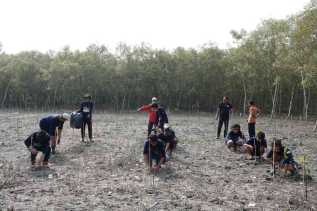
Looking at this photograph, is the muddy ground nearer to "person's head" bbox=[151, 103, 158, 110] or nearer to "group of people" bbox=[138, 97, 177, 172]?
"group of people" bbox=[138, 97, 177, 172]

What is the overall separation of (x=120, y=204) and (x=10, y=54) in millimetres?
51895

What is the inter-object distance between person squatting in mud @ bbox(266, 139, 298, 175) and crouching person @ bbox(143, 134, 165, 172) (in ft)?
10.2

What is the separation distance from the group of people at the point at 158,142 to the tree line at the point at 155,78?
2629 centimetres

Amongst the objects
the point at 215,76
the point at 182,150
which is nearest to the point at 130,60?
the point at 215,76

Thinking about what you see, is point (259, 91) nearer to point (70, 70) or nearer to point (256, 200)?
point (70, 70)

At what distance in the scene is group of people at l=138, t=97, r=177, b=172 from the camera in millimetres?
10797

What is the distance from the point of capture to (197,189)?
907cm

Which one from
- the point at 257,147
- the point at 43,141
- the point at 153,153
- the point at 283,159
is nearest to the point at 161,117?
the point at 153,153

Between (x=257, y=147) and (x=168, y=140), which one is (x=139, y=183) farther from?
(x=257, y=147)

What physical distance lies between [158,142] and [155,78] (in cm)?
3503

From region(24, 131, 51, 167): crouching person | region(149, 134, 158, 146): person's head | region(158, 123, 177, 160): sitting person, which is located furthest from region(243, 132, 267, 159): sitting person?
region(24, 131, 51, 167): crouching person

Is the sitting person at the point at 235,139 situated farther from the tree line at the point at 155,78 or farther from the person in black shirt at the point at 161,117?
the tree line at the point at 155,78

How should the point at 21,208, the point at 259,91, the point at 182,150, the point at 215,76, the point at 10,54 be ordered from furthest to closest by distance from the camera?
the point at 10,54 < the point at 215,76 < the point at 259,91 < the point at 182,150 < the point at 21,208

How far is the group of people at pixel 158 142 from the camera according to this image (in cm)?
1080
